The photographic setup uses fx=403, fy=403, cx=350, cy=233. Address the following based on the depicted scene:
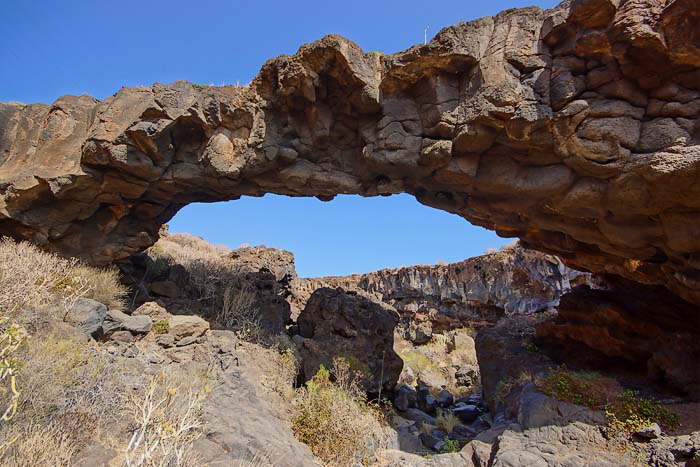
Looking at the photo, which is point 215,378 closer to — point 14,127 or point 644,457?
point 644,457

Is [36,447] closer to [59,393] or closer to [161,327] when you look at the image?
[59,393]

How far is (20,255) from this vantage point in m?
9.24

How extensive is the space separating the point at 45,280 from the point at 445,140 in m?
9.50

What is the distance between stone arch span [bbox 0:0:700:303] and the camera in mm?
7605

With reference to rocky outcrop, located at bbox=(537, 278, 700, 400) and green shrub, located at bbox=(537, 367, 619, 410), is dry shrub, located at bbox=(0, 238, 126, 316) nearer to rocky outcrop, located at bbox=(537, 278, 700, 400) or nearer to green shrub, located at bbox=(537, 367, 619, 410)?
green shrub, located at bbox=(537, 367, 619, 410)


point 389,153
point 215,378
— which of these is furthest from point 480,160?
point 215,378

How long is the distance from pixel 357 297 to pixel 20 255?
9219 millimetres

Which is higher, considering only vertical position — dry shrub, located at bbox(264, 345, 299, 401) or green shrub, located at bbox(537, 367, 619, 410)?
green shrub, located at bbox(537, 367, 619, 410)

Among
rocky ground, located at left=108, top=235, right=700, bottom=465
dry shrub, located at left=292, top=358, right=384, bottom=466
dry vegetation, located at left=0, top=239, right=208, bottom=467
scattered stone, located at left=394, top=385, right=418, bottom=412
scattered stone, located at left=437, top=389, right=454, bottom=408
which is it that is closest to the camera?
dry vegetation, located at left=0, top=239, right=208, bottom=467

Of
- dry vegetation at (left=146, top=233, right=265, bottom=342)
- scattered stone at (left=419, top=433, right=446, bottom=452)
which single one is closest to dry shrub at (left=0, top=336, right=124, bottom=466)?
dry vegetation at (left=146, top=233, right=265, bottom=342)

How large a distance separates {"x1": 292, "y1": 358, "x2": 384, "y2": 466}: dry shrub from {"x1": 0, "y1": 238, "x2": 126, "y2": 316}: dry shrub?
5577 mm

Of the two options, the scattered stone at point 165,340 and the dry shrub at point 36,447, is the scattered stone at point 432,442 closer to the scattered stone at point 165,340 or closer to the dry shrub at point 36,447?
the scattered stone at point 165,340

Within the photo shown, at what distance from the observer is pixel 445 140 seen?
9281 mm

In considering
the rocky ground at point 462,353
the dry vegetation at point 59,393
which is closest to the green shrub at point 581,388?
the rocky ground at point 462,353
